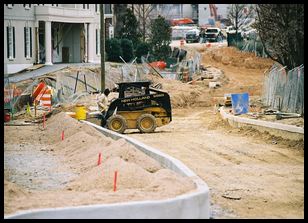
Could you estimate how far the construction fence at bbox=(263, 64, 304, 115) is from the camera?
95.1ft

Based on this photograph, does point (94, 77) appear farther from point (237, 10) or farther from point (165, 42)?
point (237, 10)

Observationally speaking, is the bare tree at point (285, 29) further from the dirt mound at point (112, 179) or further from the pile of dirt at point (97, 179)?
the dirt mound at point (112, 179)

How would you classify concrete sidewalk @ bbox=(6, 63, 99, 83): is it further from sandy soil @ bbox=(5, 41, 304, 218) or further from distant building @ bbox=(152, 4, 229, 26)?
distant building @ bbox=(152, 4, 229, 26)

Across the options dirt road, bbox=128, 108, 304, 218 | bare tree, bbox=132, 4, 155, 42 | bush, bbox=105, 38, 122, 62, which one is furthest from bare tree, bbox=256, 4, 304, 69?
bare tree, bbox=132, 4, 155, 42

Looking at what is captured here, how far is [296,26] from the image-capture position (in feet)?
100

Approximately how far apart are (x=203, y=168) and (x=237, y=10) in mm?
70396

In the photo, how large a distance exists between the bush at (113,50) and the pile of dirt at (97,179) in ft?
126

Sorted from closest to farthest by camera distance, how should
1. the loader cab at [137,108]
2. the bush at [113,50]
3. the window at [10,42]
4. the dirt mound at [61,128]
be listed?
the dirt mound at [61,128] → the loader cab at [137,108] → the window at [10,42] → the bush at [113,50]

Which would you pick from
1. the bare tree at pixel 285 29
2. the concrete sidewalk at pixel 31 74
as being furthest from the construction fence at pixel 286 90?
the concrete sidewalk at pixel 31 74

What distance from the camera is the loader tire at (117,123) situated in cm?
2980

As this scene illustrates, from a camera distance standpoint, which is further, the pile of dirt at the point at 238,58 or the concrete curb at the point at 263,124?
the pile of dirt at the point at 238,58

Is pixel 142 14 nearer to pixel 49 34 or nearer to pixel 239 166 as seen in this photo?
pixel 49 34

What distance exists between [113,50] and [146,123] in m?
34.7
